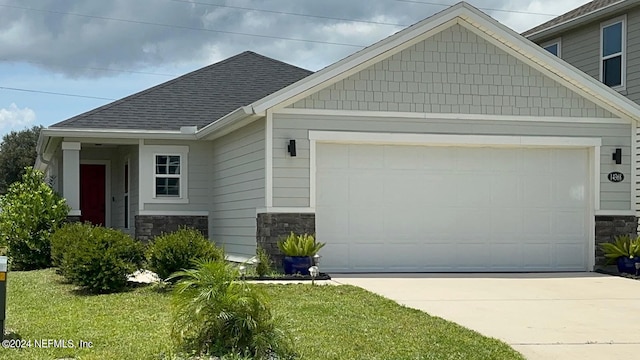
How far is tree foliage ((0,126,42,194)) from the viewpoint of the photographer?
162ft

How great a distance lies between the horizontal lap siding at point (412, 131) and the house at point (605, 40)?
12.4 feet

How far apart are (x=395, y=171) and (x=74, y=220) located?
7.73 m

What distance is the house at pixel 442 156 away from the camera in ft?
46.8

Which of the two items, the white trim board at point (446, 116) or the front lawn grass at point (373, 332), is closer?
the front lawn grass at point (373, 332)

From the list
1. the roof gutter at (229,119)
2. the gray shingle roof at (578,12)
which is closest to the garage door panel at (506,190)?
the roof gutter at (229,119)

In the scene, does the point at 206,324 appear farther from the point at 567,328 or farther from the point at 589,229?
the point at 589,229

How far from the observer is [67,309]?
1014cm

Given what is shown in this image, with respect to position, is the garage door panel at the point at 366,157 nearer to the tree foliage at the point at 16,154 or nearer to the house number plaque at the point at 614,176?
the house number plaque at the point at 614,176

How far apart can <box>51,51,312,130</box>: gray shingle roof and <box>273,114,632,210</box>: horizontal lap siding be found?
4814 mm

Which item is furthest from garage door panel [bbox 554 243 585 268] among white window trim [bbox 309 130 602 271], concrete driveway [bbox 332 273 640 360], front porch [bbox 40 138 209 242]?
front porch [bbox 40 138 209 242]

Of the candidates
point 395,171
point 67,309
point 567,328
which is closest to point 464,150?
point 395,171

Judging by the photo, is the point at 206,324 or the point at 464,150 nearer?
the point at 206,324

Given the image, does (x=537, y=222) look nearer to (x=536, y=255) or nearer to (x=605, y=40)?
Answer: (x=536, y=255)

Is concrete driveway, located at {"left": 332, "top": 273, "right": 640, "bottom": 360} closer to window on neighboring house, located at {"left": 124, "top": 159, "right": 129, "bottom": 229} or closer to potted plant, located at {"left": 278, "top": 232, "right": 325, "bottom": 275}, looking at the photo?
potted plant, located at {"left": 278, "top": 232, "right": 325, "bottom": 275}
